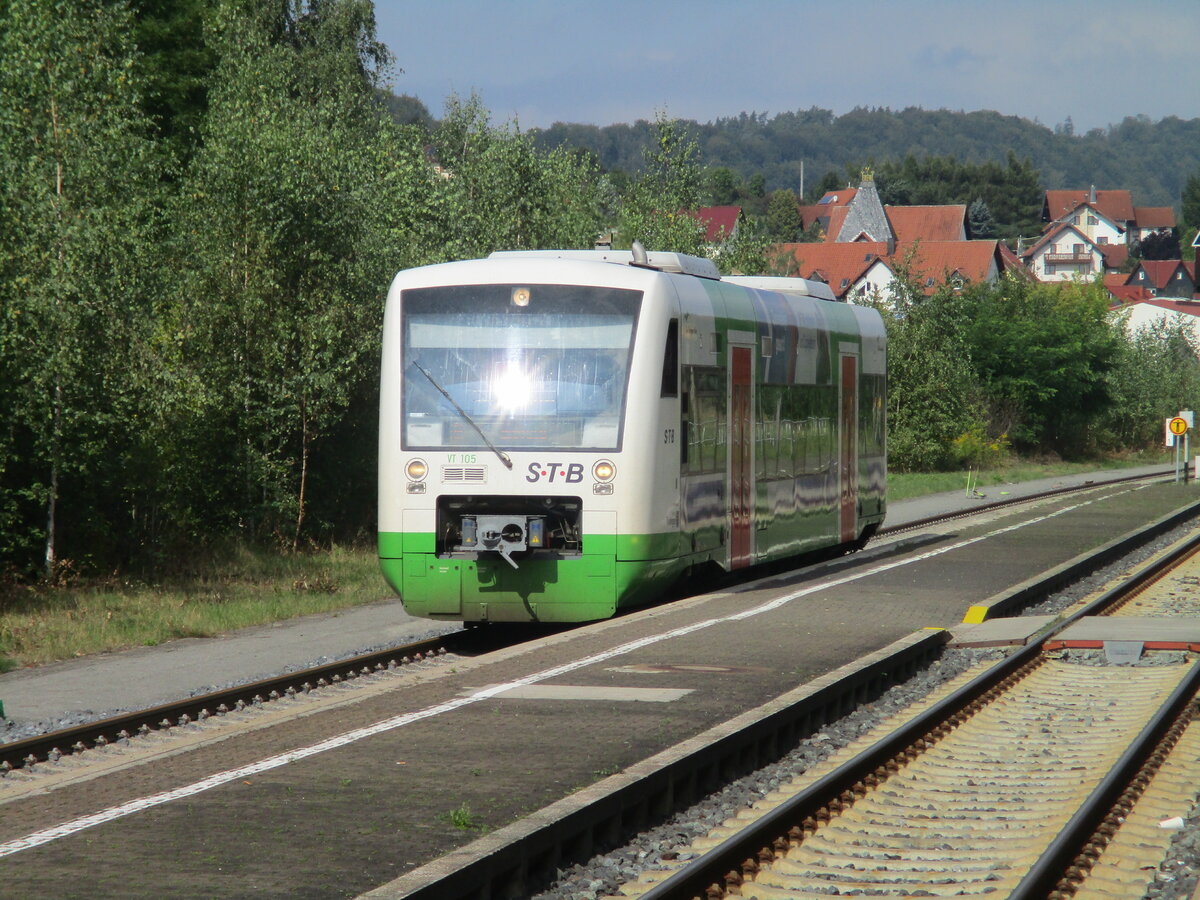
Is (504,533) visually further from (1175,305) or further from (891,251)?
(1175,305)

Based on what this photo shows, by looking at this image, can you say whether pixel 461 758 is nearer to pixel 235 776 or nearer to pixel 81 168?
pixel 235 776

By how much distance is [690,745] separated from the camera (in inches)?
322

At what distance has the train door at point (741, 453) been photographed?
52.0 ft

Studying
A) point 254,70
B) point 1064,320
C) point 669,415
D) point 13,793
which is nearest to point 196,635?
point 669,415

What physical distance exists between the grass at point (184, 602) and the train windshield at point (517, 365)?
423 centimetres

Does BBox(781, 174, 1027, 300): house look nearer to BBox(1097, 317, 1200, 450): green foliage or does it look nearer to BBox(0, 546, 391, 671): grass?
BBox(1097, 317, 1200, 450): green foliage

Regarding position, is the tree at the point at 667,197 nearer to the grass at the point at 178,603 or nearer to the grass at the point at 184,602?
the grass at the point at 184,602

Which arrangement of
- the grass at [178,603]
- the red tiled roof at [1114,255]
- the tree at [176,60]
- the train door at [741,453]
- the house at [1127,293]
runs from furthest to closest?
the red tiled roof at [1114,255] < the house at [1127,293] < the tree at [176,60] < the train door at [741,453] < the grass at [178,603]

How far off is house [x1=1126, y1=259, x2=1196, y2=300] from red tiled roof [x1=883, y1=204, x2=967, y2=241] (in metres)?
37.8

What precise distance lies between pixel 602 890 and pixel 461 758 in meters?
1.69

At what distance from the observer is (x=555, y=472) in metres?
13.4

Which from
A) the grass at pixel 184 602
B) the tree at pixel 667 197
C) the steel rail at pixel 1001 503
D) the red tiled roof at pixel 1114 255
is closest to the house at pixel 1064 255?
the red tiled roof at pixel 1114 255

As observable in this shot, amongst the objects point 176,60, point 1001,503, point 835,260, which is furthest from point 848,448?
point 835,260

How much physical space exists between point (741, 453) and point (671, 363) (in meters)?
2.56
